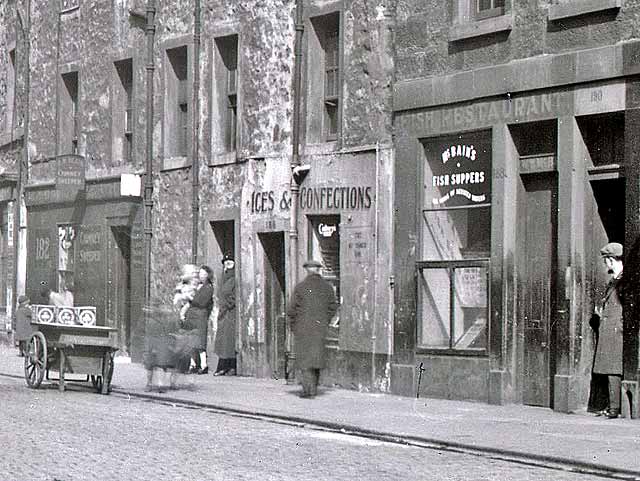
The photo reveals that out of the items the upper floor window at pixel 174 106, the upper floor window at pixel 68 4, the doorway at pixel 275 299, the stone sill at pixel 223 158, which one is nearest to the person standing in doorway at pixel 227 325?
the doorway at pixel 275 299

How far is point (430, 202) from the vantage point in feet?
63.1

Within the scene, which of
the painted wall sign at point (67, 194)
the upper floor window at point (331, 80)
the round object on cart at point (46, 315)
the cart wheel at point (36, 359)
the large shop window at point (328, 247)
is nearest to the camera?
the cart wheel at point (36, 359)

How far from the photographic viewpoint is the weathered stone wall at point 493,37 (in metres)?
16.4

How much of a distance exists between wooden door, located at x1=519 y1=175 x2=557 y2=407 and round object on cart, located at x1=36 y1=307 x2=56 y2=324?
669 cm

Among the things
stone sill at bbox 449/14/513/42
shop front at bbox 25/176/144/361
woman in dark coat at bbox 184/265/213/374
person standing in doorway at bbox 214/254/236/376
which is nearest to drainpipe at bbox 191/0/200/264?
person standing in doorway at bbox 214/254/236/376

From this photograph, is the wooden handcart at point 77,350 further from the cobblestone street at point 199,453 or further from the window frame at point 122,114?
the window frame at point 122,114

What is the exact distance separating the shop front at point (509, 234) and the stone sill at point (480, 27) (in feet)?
2.72

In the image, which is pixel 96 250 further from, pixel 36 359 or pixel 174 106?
pixel 36 359

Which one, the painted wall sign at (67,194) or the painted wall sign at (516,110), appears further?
the painted wall sign at (67,194)

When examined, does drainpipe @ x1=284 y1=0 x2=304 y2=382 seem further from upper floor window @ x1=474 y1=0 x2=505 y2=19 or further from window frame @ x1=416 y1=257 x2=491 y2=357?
upper floor window @ x1=474 y1=0 x2=505 y2=19

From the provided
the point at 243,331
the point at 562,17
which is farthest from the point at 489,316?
the point at 243,331

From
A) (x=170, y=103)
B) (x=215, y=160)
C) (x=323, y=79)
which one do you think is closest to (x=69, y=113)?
(x=170, y=103)

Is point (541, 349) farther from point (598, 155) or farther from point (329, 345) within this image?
point (329, 345)

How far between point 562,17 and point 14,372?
11709 mm
